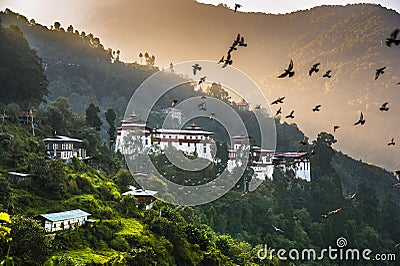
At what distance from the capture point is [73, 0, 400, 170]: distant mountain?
60156mm

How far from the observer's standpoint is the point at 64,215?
1298cm

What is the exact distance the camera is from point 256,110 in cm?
5797

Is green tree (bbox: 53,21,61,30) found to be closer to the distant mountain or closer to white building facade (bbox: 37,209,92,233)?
the distant mountain

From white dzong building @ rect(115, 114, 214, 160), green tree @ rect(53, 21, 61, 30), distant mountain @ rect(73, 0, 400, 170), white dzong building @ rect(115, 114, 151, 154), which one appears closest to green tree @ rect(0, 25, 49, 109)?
white dzong building @ rect(115, 114, 151, 154)

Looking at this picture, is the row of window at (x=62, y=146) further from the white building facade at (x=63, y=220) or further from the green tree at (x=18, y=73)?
the white building facade at (x=63, y=220)

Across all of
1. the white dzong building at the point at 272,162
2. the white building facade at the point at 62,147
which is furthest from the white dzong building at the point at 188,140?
the white building facade at the point at 62,147

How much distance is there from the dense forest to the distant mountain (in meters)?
12.0

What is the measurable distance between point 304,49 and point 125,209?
256ft

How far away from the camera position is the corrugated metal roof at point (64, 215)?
1247cm

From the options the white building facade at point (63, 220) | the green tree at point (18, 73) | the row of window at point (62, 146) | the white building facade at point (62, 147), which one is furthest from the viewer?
the green tree at point (18, 73)

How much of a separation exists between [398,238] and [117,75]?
40246 mm

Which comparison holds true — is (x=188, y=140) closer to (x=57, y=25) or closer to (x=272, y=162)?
(x=272, y=162)

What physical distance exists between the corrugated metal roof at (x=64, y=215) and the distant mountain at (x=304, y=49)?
148 feet

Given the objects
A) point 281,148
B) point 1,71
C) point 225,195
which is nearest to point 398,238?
point 225,195
